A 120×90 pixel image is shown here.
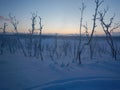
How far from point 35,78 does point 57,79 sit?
4.43 feet

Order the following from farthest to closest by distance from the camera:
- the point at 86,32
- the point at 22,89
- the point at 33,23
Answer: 1. the point at 33,23
2. the point at 86,32
3. the point at 22,89

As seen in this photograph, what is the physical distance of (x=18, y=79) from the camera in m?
10.5

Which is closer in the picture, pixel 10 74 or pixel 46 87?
pixel 46 87

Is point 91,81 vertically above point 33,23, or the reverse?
point 33,23

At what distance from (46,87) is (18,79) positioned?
2439mm

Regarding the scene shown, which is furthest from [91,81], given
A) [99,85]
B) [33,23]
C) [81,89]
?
[33,23]

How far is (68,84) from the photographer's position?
361 inches

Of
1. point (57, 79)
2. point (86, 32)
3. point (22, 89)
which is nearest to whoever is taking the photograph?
point (22, 89)

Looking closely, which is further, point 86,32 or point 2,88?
point 86,32

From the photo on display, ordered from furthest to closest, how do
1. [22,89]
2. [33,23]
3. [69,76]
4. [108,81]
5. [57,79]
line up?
[33,23] → [69,76] → [57,79] → [108,81] → [22,89]

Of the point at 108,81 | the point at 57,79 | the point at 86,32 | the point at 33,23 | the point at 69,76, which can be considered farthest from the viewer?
the point at 33,23

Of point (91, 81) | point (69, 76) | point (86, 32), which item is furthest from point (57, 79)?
point (86, 32)

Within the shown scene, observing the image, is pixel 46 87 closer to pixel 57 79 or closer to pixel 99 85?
pixel 57 79

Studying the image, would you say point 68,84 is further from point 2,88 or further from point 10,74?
point 10,74
